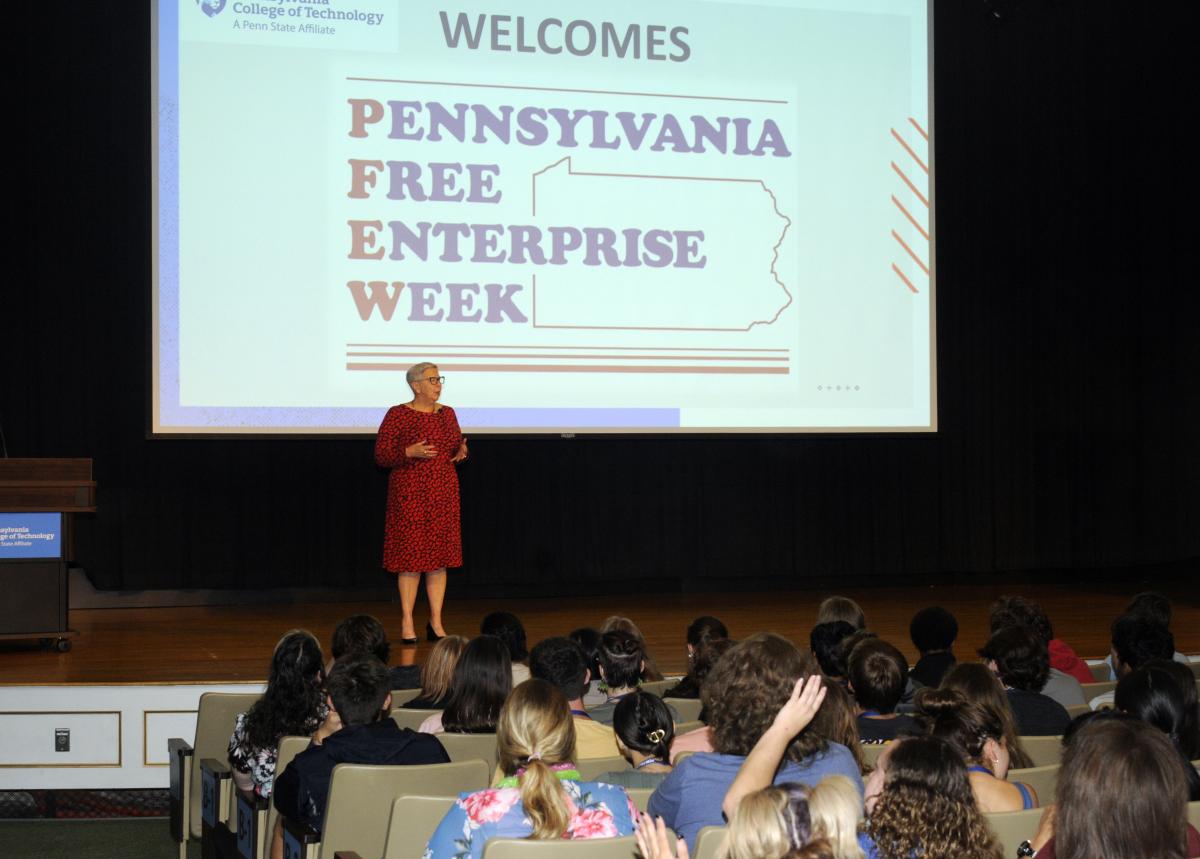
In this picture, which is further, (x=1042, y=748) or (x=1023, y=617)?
(x=1023, y=617)

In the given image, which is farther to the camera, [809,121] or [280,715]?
[809,121]

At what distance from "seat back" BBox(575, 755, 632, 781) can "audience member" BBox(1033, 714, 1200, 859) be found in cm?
111

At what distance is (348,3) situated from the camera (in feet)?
22.2

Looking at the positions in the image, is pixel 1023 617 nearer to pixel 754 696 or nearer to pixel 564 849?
pixel 754 696

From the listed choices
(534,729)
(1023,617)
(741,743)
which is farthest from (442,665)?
(1023,617)

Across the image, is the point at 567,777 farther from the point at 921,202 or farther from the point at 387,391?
the point at 921,202

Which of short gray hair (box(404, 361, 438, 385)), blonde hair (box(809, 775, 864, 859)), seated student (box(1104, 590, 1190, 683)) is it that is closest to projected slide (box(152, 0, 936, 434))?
short gray hair (box(404, 361, 438, 385))

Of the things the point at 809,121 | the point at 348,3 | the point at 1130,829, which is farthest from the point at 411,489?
the point at 1130,829

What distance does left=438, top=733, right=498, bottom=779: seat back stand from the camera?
3.00 m

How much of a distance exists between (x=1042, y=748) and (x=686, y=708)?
3.47 feet

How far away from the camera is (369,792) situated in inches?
101

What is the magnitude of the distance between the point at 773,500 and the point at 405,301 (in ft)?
9.15

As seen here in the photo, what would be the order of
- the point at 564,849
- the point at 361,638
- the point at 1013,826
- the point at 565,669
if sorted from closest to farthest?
the point at 564,849
the point at 1013,826
the point at 565,669
the point at 361,638

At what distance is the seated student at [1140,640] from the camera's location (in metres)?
3.93
